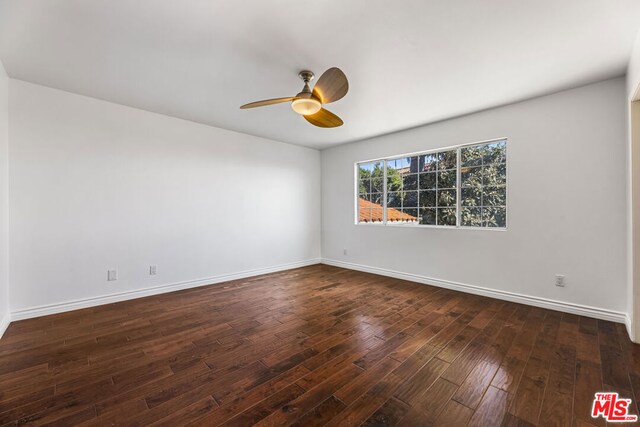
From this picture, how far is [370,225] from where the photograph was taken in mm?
4988

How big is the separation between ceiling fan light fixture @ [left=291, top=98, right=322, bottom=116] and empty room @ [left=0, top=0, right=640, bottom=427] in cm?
2

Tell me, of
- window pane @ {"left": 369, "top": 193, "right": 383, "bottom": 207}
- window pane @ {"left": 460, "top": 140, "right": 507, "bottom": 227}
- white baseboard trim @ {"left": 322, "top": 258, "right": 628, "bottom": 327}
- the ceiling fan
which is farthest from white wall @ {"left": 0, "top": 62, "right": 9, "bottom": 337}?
window pane @ {"left": 460, "top": 140, "right": 507, "bottom": 227}

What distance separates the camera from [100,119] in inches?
130

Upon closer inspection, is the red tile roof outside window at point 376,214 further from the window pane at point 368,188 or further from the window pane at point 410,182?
the window pane at point 410,182

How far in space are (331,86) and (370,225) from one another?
3.16 meters

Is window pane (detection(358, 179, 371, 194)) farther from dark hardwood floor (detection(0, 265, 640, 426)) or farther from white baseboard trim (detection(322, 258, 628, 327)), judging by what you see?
dark hardwood floor (detection(0, 265, 640, 426))

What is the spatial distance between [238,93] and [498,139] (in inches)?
131

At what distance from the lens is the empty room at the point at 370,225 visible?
5.77 feet

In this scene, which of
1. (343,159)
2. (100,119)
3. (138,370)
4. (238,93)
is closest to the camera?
(138,370)

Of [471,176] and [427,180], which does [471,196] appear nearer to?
[471,176]

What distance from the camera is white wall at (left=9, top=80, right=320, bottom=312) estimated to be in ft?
9.56

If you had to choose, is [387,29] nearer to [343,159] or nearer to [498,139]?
[498,139]

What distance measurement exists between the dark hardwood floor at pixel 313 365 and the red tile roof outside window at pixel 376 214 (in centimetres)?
169

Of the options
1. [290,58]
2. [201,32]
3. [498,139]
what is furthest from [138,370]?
[498,139]
